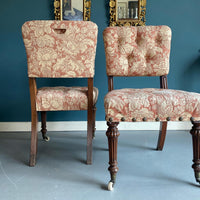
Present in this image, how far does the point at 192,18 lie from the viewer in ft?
7.93

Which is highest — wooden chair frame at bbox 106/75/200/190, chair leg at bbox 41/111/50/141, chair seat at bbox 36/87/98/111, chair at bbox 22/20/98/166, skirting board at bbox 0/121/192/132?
chair at bbox 22/20/98/166

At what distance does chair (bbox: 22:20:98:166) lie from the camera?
4.91 feet

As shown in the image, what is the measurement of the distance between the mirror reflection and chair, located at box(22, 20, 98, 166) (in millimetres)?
1005

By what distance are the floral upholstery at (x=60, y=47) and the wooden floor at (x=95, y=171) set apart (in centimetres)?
70

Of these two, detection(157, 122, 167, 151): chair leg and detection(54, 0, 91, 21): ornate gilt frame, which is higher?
detection(54, 0, 91, 21): ornate gilt frame

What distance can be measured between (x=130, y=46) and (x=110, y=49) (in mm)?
178

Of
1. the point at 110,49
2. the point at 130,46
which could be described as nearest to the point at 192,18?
the point at 130,46

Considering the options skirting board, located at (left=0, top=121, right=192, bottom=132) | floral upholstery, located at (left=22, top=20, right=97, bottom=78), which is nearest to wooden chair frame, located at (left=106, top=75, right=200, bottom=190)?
floral upholstery, located at (left=22, top=20, right=97, bottom=78)

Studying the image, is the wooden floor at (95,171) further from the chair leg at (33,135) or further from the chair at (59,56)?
the chair at (59,56)

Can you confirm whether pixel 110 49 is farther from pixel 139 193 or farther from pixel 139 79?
pixel 139 193

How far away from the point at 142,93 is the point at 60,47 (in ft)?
2.21

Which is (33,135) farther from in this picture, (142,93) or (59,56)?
(142,93)

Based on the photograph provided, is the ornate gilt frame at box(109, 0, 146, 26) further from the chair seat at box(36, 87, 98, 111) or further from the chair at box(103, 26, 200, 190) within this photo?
the chair seat at box(36, 87, 98, 111)

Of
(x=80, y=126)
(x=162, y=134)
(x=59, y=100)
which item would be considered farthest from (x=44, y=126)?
(x=162, y=134)
